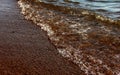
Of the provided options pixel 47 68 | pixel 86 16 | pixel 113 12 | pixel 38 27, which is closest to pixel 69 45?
pixel 47 68

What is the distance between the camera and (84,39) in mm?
6070

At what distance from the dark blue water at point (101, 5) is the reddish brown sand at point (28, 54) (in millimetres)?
2775

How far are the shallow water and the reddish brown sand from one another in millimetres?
197

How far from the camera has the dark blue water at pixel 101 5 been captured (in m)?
8.93

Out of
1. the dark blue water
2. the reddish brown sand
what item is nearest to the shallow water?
the reddish brown sand

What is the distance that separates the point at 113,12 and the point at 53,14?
1.97 metres

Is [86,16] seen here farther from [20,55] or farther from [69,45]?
[20,55]

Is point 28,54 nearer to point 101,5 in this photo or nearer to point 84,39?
point 84,39

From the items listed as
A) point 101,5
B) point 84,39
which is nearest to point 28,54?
point 84,39

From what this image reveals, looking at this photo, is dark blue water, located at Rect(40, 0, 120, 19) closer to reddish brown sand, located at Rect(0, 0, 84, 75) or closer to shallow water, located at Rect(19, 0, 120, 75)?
shallow water, located at Rect(19, 0, 120, 75)


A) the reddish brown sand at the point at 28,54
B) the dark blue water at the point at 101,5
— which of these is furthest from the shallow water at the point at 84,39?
the dark blue water at the point at 101,5

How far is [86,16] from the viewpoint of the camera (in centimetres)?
841

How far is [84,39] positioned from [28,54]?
1.44 metres

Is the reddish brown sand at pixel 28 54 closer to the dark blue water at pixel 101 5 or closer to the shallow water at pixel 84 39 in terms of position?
the shallow water at pixel 84 39
